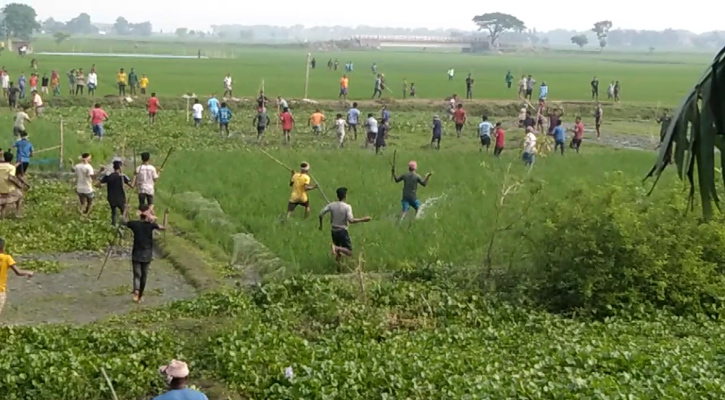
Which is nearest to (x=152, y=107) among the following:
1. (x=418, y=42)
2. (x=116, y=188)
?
(x=116, y=188)

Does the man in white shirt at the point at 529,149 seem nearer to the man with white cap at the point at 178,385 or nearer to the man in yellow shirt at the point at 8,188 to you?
the man in yellow shirt at the point at 8,188

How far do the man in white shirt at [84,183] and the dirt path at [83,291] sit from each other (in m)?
2.04

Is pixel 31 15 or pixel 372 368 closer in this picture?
pixel 372 368

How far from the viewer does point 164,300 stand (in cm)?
1355

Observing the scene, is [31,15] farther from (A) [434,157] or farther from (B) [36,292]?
(B) [36,292]

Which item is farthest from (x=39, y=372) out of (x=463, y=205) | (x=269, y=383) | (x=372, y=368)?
(x=463, y=205)

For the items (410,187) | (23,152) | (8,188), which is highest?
(410,187)

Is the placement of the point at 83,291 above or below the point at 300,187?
below

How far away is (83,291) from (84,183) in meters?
3.97

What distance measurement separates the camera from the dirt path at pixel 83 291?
12.7 metres

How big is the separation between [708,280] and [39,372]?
27.9 feet

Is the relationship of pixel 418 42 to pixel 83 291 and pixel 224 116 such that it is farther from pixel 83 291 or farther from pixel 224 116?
pixel 83 291

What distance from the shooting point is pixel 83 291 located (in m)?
13.8

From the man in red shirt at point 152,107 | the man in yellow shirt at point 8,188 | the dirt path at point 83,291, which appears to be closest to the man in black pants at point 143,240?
the dirt path at point 83,291
